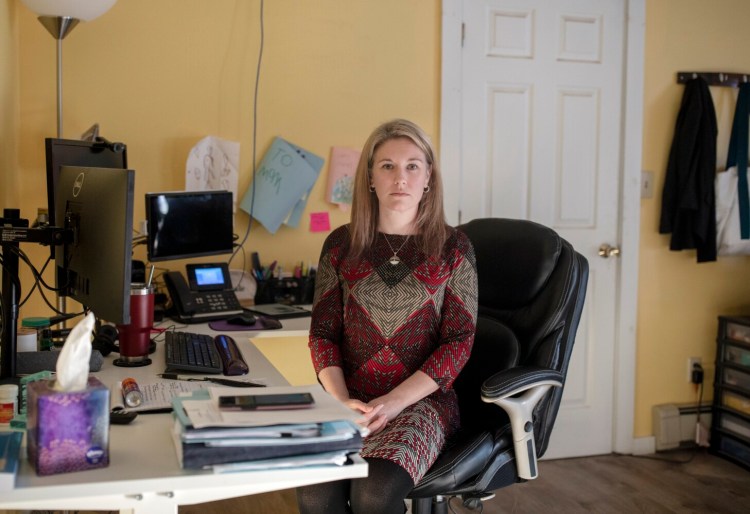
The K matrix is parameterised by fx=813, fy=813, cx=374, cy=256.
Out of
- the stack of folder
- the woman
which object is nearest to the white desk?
the stack of folder

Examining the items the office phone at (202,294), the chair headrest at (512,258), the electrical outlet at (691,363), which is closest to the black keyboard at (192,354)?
the office phone at (202,294)

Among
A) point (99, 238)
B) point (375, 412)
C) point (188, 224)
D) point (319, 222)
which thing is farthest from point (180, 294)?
point (99, 238)

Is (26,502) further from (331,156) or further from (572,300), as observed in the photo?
(331,156)

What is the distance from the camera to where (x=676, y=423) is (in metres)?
3.92

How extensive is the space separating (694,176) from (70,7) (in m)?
2.74

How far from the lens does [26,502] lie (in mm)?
1138

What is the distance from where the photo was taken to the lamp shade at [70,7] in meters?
2.59

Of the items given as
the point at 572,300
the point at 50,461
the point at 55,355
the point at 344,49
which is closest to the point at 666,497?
the point at 572,300

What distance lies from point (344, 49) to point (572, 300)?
67.6 inches

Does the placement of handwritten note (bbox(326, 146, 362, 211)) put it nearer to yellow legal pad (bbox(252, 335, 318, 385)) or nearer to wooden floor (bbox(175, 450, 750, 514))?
yellow legal pad (bbox(252, 335, 318, 385))

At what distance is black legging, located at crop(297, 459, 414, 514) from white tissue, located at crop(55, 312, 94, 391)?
0.74 meters

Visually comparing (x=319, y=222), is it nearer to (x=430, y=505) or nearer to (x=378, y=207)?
(x=378, y=207)

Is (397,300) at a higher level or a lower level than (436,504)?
higher

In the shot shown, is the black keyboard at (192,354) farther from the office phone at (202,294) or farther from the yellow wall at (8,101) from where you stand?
the yellow wall at (8,101)
